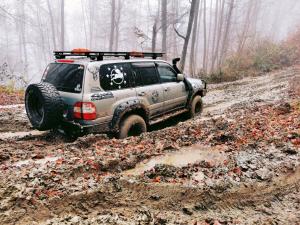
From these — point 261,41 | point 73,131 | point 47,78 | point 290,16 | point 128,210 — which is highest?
point 290,16

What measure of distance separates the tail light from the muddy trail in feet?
1.39

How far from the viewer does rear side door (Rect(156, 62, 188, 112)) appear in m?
7.45

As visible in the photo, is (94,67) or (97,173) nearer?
(97,173)

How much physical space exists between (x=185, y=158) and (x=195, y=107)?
13.1ft

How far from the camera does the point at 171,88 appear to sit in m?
7.68

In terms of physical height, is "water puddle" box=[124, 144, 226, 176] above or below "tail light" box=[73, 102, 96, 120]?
below

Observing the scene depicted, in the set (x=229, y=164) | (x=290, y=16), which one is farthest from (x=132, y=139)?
(x=290, y=16)

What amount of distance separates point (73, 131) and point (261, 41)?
2136 centimetres

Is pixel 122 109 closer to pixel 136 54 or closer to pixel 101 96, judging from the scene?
pixel 101 96

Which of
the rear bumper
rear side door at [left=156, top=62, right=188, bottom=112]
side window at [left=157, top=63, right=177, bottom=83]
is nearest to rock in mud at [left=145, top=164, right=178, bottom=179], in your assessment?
the rear bumper

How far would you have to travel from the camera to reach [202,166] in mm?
4668

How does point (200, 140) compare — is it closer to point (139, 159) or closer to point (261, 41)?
point (139, 159)

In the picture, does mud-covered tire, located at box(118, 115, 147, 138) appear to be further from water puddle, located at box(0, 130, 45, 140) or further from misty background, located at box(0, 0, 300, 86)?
misty background, located at box(0, 0, 300, 86)

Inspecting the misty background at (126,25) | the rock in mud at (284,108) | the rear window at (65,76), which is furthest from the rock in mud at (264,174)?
the misty background at (126,25)
